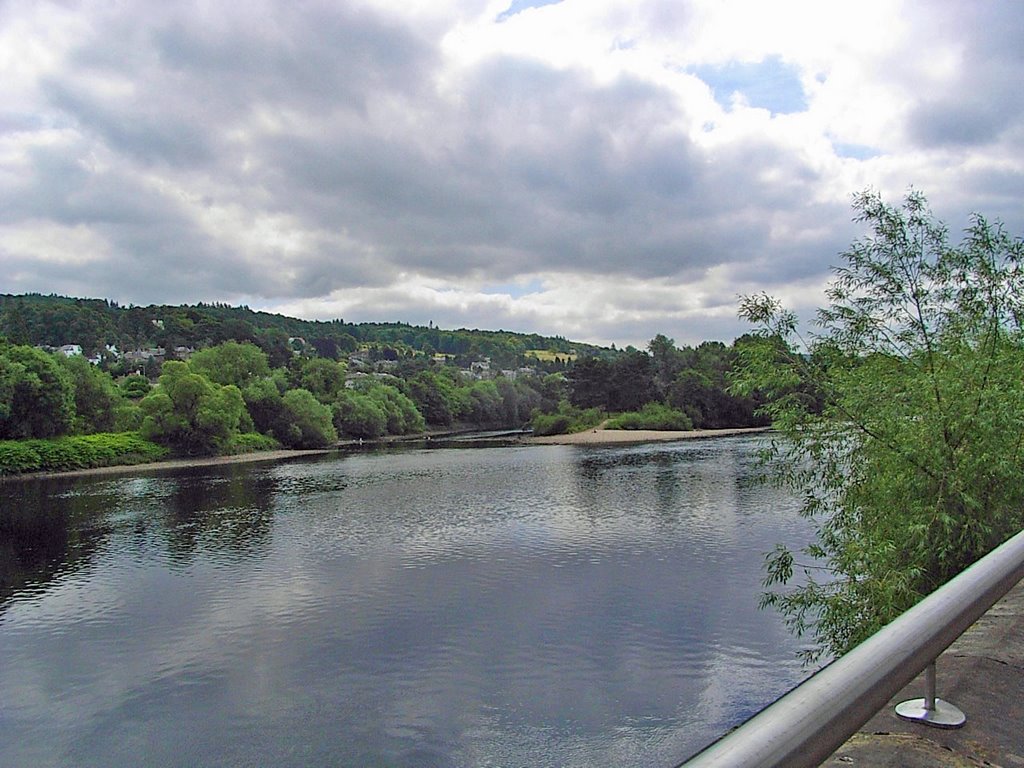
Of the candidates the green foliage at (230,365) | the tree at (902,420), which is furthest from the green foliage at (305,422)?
the tree at (902,420)

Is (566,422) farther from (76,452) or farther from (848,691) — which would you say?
(848,691)

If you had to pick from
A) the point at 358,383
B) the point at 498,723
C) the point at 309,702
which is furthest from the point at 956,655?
the point at 358,383

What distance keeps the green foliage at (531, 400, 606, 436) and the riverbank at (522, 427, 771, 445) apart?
1.67 m

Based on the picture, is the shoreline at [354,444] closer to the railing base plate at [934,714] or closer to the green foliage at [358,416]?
the green foliage at [358,416]

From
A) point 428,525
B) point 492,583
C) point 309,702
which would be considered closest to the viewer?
point 309,702

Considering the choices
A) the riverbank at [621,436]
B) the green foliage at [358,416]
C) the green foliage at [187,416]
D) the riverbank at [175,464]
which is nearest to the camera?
the riverbank at [175,464]

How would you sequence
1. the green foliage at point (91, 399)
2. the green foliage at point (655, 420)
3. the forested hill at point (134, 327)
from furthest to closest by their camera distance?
1. the forested hill at point (134, 327)
2. the green foliage at point (655, 420)
3. the green foliage at point (91, 399)

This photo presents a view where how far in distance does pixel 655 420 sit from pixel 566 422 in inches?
417

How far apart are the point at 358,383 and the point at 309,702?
3805 inches

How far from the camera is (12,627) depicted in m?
17.9

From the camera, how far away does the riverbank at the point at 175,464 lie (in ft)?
182

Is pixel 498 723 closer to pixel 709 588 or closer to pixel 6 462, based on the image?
pixel 709 588

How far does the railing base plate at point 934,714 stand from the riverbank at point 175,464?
62.0 m

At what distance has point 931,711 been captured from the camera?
2428 millimetres
